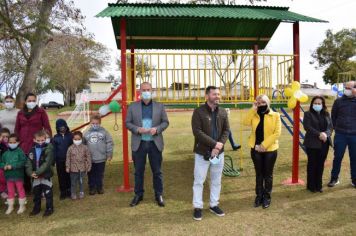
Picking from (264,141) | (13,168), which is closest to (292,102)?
(264,141)

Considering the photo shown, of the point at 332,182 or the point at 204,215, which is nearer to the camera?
the point at 204,215

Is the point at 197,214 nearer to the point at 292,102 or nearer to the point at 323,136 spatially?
the point at 323,136

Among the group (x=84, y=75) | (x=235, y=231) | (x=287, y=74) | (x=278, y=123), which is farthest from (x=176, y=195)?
(x=84, y=75)

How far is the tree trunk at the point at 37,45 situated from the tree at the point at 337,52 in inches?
1641

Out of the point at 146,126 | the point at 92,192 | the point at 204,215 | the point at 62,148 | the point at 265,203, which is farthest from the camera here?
the point at 92,192

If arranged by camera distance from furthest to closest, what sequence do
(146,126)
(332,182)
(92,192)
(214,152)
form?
(332,182) < (92,192) < (146,126) < (214,152)

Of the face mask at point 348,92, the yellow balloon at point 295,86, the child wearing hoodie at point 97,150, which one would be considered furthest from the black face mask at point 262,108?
the child wearing hoodie at point 97,150

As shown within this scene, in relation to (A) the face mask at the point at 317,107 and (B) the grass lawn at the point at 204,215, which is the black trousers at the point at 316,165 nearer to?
(B) the grass lawn at the point at 204,215

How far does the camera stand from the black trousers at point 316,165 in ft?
18.8

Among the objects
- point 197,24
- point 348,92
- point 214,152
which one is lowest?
point 214,152

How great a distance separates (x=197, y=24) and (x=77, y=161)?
4163 mm

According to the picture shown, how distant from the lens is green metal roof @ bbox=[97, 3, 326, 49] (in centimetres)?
618

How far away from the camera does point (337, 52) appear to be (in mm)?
44469

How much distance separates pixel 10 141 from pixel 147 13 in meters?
3.18
